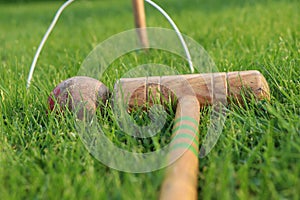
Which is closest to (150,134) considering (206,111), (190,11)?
(206,111)

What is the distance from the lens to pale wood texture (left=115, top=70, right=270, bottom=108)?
1.61 meters

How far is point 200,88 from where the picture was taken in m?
1.62

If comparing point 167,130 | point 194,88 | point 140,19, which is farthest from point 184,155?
point 140,19

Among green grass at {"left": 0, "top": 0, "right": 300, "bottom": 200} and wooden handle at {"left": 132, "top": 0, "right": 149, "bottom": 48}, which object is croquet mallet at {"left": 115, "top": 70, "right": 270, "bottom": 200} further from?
wooden handle at {"left": 132, "top": 0, "right": 149, "bottom": 48}

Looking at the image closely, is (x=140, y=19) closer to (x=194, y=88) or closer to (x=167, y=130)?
(x=194, y=88)

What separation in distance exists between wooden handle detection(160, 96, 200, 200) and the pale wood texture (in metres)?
0.05

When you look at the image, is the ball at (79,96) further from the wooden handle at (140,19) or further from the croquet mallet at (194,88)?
the wooden handle at (140,19)

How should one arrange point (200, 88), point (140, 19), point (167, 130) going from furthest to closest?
point (140, 19) < point (200, 88) < point (167, 130)

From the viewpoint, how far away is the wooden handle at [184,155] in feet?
3.29

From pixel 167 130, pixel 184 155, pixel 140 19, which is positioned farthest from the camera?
pixel 140 19

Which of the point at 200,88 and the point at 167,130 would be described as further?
the point at 200,88

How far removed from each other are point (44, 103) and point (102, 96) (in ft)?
0.81

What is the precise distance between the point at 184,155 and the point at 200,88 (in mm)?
500

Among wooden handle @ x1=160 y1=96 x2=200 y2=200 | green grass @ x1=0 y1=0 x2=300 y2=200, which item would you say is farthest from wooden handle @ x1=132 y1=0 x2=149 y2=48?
wooden handle @ x1=160 y1=96 x2=200 y2=200
